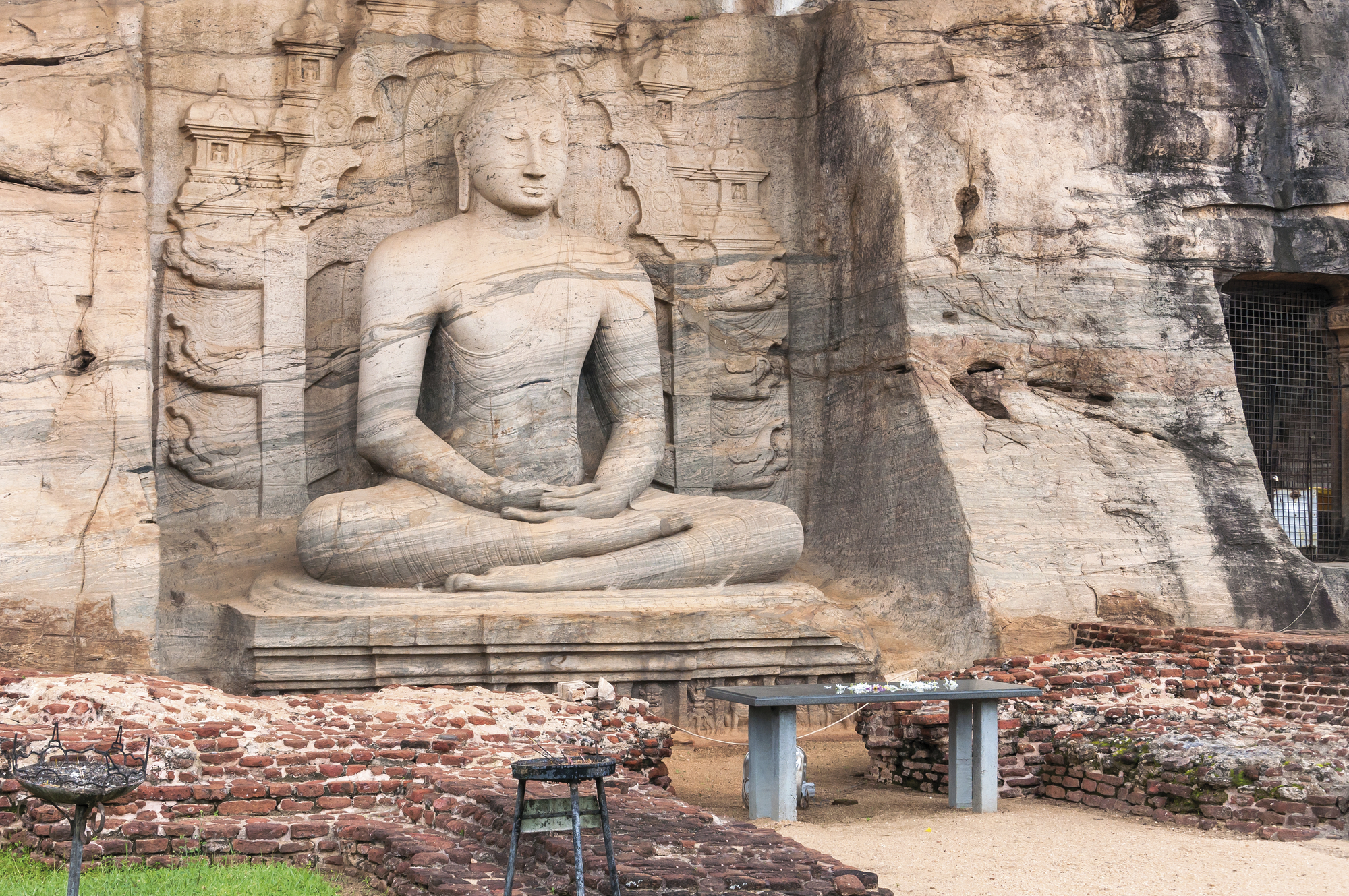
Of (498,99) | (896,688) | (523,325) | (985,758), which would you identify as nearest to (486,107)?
(498,99)

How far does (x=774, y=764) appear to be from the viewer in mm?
7148

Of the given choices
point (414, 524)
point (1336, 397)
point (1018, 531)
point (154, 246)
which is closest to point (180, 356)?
point (154, 246)

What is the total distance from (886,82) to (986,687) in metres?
5.00

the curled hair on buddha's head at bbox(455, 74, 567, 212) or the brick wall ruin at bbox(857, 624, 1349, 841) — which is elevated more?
the curled hair on buddha's head at bbox(455, 74, 567, 212)

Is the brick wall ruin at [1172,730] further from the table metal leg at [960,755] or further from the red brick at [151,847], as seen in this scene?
the red brick at [151,847]

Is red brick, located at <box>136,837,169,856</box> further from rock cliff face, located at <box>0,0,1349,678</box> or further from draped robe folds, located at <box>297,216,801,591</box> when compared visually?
draped robe folds, located at <box>297,216,801,591</box>

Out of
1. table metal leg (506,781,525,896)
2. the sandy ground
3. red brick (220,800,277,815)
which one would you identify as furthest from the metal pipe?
the sandy ground

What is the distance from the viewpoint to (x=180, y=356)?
10.4 metres

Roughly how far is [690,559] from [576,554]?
72 cm

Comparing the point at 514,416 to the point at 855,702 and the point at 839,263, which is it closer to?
the point at 839,263

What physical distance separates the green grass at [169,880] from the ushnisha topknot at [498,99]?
6059 mm

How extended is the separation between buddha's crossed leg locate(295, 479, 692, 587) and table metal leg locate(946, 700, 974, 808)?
287 centimetres

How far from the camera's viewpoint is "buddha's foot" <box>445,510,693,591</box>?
9.40 metres

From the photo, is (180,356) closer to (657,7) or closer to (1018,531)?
(657,7)
